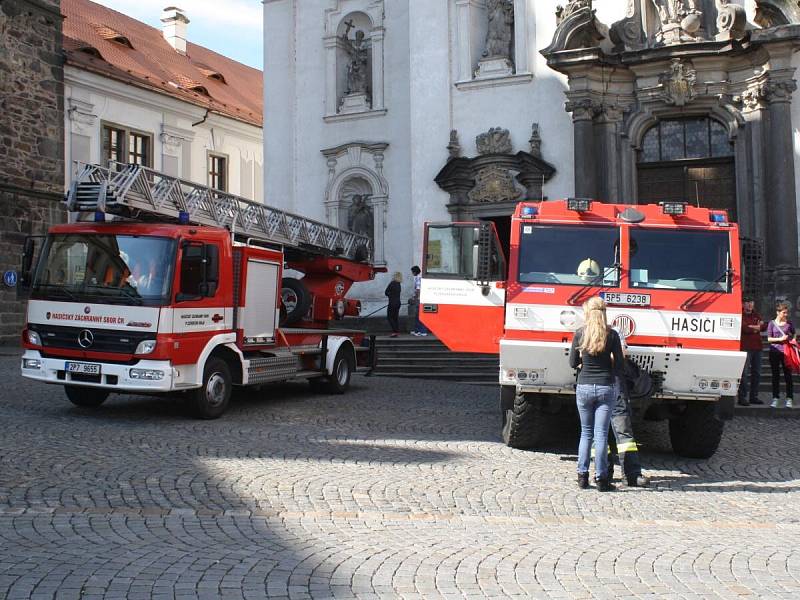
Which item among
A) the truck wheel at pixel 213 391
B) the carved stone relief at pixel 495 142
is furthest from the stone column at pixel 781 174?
the truck wheel at pixel 213 391

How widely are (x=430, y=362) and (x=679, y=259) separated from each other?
9119mm

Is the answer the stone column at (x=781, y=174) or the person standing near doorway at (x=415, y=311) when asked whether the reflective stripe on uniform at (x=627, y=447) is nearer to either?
the person standing near doorway at (x=415, y=311)

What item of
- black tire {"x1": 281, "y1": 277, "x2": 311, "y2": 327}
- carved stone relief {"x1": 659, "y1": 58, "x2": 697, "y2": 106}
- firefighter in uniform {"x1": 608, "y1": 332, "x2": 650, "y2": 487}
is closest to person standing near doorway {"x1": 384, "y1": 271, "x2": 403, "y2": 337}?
black tire {"x1": 281, "y1": 277, "x2": 311, "y2": 327}

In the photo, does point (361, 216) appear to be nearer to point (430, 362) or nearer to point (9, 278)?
point (430, 362)

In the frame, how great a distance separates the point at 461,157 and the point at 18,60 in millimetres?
12388

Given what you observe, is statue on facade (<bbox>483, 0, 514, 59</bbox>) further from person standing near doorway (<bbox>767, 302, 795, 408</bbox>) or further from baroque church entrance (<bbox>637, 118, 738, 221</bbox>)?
person standing near doorway (<bbox>767, 302, 795, 408</bbox>)

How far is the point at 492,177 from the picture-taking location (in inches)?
867

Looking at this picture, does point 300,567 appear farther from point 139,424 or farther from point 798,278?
point 798,278

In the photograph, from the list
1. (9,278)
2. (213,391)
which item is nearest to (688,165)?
(213,391)

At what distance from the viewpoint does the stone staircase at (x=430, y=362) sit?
17.1m

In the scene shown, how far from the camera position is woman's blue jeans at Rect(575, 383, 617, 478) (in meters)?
7.67

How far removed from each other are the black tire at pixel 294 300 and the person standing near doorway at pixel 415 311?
5.46m

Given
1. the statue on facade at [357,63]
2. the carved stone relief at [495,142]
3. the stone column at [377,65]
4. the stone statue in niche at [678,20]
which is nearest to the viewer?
the stone statue in niche at [678,20]

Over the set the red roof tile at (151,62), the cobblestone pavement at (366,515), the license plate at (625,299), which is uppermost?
the red roof tile at (151,62)
